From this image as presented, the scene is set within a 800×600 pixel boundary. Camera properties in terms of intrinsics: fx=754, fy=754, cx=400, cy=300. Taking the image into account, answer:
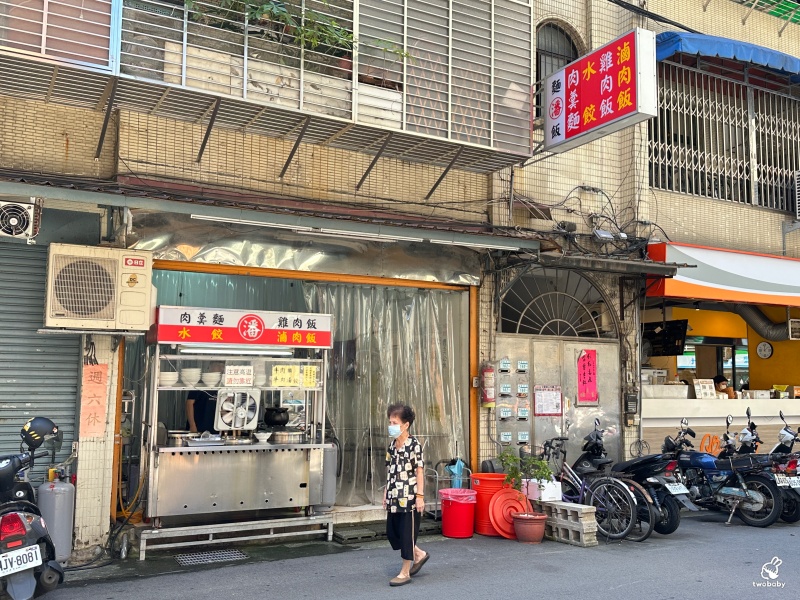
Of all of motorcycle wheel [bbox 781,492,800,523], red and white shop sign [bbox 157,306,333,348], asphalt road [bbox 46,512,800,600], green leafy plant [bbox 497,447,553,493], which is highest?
red and white shop sign [bbox 157,306,333,348]

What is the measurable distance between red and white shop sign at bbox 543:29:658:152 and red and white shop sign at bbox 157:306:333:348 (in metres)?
4.09

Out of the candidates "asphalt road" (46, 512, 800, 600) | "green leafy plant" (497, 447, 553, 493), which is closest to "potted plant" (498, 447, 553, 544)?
"green leafy plant" (497, 447, 553, 493)

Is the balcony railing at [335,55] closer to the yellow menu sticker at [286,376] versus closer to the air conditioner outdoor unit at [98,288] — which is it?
the air conditioner outdoor unit at [98,288]

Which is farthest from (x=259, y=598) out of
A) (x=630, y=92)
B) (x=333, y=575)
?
(x=630, y=92)

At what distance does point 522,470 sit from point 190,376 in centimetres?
415

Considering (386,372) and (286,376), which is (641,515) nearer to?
(386,372)

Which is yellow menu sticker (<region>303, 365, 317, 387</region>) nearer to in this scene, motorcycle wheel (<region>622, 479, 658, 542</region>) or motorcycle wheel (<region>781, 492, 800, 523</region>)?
motorcycle wheel (<region>622, 479, 658, 542</region>)

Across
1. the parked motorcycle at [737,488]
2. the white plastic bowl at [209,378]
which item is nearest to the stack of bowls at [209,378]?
the white plastic bowl at [209,378]

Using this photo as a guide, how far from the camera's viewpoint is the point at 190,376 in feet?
28.1

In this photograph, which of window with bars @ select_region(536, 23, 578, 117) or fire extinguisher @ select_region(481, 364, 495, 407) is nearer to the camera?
fire extinguisher @ select_region(481, 364, 495, 407)

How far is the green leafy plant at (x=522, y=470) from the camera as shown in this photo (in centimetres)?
913

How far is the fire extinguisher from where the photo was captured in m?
10.5

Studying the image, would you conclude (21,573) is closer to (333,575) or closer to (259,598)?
(259,598)

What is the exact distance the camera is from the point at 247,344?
28.0ft
